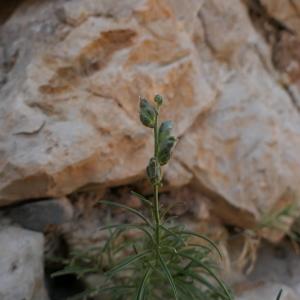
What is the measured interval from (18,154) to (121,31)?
47 cm

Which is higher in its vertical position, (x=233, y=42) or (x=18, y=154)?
(x=233, y=42)

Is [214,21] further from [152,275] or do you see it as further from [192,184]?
[152,275]

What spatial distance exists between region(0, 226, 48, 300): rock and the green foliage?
0.09 meters

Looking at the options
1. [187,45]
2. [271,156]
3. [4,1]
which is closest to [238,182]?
[271,156]

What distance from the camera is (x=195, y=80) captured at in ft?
5.40

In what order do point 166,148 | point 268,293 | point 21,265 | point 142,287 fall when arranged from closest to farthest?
1. point 166,148
2. point 142,287
3. point 21,265
4. point 268,293

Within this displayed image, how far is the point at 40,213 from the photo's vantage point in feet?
4.57

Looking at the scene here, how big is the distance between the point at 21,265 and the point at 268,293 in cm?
83

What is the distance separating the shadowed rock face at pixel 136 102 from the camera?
1.36m

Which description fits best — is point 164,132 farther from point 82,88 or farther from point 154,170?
point 82,88

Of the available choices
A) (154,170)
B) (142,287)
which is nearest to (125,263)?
(142,287)

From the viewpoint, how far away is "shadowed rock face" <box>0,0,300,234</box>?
1355 mm

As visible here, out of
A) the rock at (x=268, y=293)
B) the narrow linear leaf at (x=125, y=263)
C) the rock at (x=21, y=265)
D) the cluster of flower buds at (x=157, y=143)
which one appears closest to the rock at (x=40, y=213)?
the rock at (x=21, y=265)

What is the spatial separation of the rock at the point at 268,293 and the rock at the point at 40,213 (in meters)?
0.66
